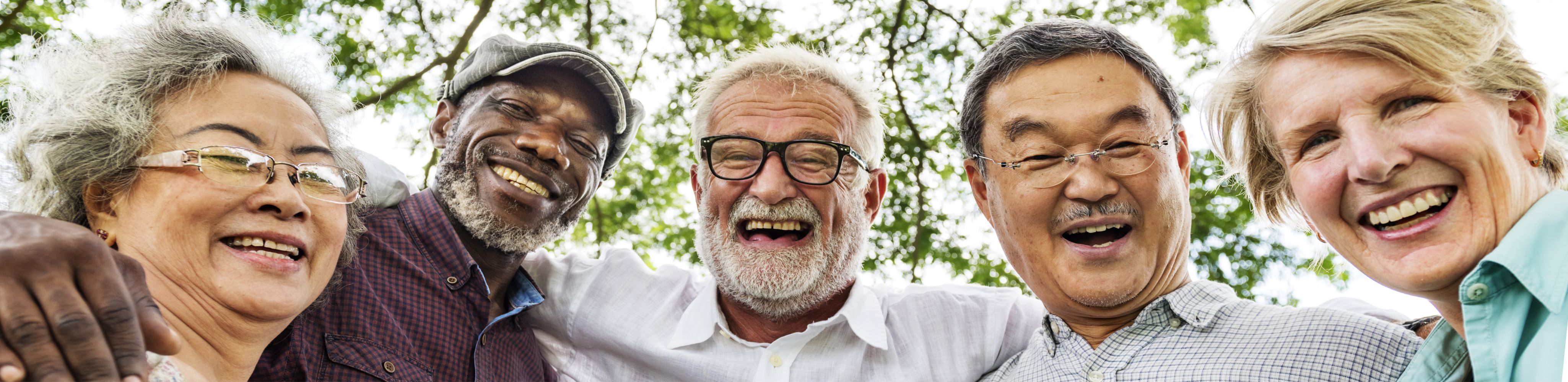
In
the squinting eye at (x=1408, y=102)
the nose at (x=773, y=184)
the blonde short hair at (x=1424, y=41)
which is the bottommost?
the nose at (x=773, y=184)

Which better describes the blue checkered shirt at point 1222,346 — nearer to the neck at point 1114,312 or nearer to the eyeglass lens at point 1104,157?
the neck at point 1114,312

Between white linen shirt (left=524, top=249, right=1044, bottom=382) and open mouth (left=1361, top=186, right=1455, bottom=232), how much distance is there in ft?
4.36

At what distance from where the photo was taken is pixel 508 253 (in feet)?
10.6

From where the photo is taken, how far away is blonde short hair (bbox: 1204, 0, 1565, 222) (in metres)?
1.85

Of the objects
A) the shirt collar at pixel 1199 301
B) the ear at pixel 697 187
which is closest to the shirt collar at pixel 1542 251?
the shirt collar at pixel 1199 301

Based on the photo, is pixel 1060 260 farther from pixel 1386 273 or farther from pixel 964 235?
pixel 964 235

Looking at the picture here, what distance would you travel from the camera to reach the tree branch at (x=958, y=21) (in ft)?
20.8

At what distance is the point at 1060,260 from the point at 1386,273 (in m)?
0.85

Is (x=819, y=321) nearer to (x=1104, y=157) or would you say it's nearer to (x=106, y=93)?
(x=1104, y=157)

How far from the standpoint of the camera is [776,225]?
3.20 metres

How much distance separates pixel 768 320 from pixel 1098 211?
1307 millimetres

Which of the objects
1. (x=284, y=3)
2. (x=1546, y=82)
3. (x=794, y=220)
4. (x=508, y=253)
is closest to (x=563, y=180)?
(x=508, y=253)

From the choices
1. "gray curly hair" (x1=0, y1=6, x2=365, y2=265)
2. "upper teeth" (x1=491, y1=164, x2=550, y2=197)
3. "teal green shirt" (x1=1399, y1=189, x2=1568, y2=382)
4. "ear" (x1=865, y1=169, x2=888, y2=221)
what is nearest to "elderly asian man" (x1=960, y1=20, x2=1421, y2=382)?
"teal green shirt" (x1=1399, y1=189, x2=1568, y2=382)

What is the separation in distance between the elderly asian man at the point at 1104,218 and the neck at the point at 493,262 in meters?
1.80
